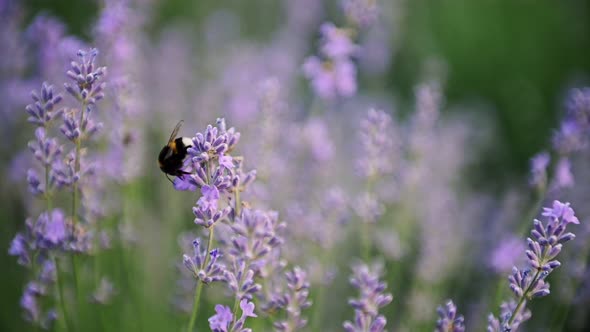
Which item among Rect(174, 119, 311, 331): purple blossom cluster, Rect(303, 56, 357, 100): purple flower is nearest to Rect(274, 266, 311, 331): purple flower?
Rect(174, 119, 311, 331): purple blossom cluster

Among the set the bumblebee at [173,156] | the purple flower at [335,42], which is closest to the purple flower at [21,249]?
the bumblebee at [173,156]

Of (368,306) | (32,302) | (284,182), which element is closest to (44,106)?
(32,302)

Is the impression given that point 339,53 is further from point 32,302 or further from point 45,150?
point 32,302

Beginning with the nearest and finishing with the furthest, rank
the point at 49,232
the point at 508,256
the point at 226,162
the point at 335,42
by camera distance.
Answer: the point at 226,162
the point at 49,232
the point at 508,256
the point at 335,42

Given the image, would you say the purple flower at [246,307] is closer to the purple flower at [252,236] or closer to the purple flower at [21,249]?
the purple flower at [252,236]

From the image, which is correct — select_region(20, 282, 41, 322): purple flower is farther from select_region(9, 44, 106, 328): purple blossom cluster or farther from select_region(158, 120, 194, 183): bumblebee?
select_region(158, 120, 194, 183): bumblebee

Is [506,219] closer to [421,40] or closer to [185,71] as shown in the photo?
[185,71]
